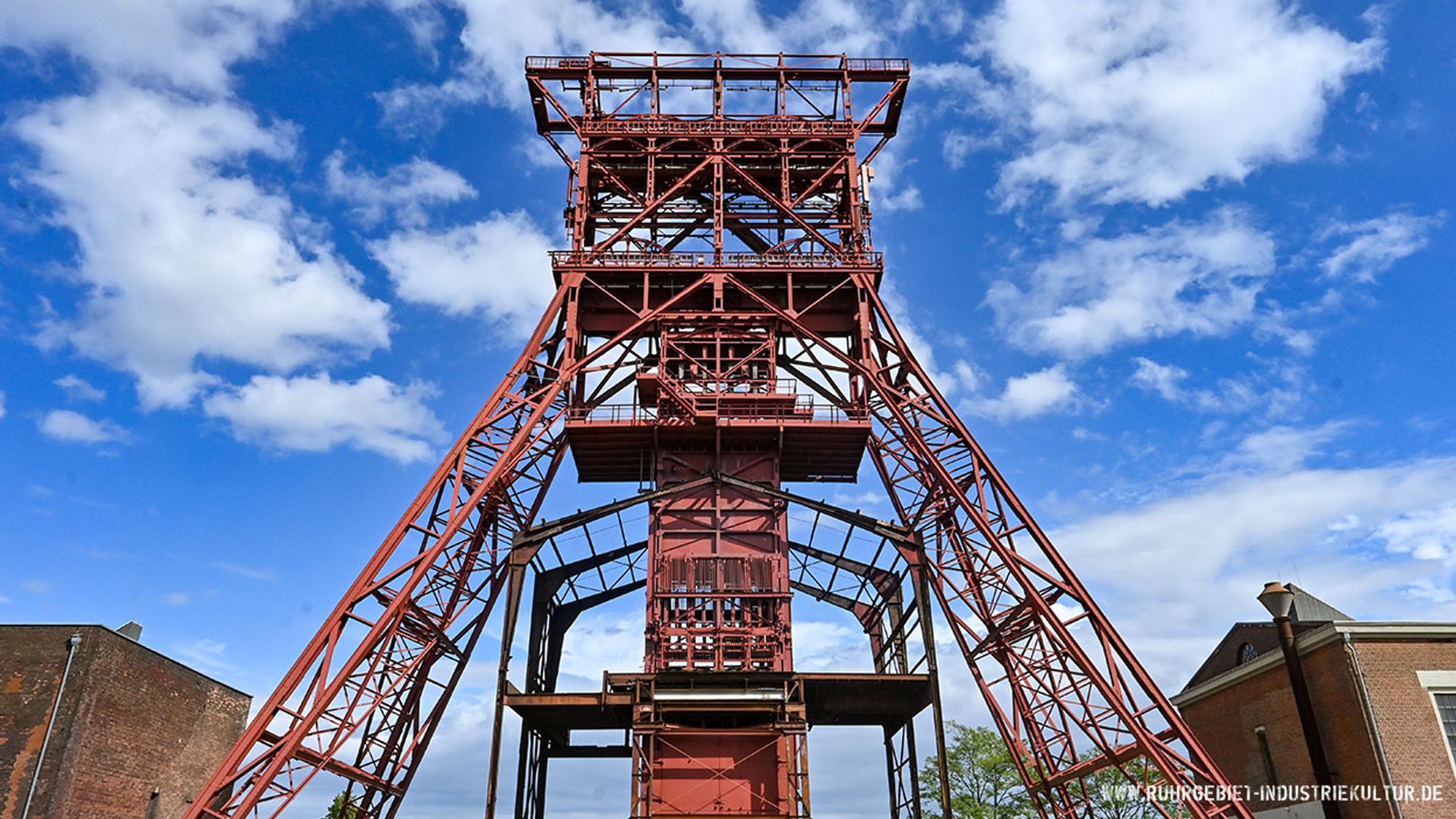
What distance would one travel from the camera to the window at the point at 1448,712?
1917 centimetres

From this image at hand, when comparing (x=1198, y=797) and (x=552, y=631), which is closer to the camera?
(x=1198, y=797)

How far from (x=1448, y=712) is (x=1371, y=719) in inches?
76.4

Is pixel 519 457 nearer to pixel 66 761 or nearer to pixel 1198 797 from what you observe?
pixel 66 761

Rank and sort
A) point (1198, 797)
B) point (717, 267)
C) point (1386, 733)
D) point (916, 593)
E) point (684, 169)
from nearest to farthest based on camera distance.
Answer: point (1386, 733)
point (1198, 797)
point (916, 593)
point (717, 267)
point (684, 169)

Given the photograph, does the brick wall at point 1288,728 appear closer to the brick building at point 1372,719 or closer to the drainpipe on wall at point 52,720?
the brick building at point 1372,719

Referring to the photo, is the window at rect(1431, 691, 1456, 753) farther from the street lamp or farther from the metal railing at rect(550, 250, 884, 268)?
the metal railing at rect(550, 250, 884, 268)

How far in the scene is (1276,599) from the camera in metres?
16.8

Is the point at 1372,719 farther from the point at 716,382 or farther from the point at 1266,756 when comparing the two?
the point at 716,382

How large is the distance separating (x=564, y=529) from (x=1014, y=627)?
37.7 feet

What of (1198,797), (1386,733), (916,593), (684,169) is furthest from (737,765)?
(684,169)

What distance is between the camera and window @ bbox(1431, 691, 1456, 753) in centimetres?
1917

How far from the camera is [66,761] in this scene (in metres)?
20.5

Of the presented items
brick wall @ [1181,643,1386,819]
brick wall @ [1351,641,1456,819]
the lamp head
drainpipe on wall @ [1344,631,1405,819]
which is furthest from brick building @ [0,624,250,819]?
brick wall @ [1351,641,1456,819]

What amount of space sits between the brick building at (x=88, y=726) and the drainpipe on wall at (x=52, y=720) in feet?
0.07
